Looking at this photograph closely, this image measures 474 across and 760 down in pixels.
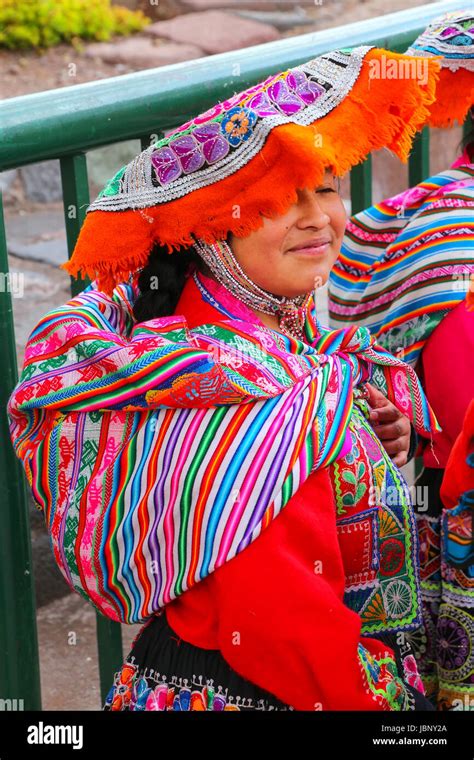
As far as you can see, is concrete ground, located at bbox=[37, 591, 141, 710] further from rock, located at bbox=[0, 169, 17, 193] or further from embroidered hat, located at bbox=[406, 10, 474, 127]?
rock, located at bbox=[0, 169, 17, 193]

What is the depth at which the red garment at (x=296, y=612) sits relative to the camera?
1736 millimetres

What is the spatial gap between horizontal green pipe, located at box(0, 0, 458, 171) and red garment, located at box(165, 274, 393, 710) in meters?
0.78

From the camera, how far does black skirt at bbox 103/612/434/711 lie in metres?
1.86

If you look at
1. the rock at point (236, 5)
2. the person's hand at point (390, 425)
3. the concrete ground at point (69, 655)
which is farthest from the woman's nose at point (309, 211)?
the rock at point (236, 5)

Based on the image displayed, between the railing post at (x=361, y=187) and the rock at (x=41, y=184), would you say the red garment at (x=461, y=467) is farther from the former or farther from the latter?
the rock at (x=41, y=184)

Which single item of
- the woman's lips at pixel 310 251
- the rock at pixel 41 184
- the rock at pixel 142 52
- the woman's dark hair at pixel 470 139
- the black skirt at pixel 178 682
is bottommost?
the black skirt at pixel 178 682

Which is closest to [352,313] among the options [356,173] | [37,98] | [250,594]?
[356,173]

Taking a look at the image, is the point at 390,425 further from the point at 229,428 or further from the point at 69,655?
the point at 69,655

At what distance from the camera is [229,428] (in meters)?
1.79

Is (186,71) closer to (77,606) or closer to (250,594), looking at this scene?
(250,594)

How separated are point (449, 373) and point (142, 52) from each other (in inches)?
234

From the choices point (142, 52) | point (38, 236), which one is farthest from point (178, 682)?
point (142, 52)

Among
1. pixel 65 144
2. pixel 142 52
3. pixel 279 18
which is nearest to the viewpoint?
pixel 65 144

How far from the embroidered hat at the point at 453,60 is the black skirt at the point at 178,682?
3.75 ft
